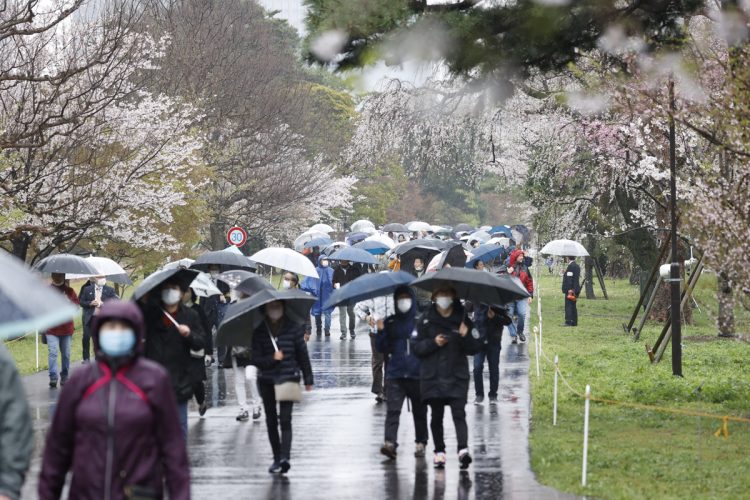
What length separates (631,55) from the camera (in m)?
14.0

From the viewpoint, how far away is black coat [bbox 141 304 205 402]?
1100 centimetres

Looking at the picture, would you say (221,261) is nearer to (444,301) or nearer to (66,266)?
(66,266)

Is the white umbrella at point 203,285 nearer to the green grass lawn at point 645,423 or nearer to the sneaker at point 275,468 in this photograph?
the green grass lawn at point 645,423

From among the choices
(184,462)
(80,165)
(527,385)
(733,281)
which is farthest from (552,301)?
(184,462)

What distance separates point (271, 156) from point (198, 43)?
6.40 metres

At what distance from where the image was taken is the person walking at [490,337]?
15170mm

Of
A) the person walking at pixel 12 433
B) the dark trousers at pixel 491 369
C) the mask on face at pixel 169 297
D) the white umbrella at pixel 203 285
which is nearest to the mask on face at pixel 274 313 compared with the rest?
the mask on face at pixel 169 297

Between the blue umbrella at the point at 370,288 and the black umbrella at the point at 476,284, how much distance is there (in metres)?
0.56

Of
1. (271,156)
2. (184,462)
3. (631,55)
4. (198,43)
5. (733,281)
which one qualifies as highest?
(198,43)

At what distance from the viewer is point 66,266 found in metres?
19.7

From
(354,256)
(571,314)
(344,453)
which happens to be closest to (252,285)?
(344,453)

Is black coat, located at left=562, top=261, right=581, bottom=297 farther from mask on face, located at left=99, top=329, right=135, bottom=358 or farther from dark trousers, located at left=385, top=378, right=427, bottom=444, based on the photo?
mask on face, located at left=99, top=329, right=135, bottom=358

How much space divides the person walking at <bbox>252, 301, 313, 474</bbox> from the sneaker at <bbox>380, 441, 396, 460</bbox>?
1007 mm

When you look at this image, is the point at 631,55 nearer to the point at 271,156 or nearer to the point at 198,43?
the point at 198,43
